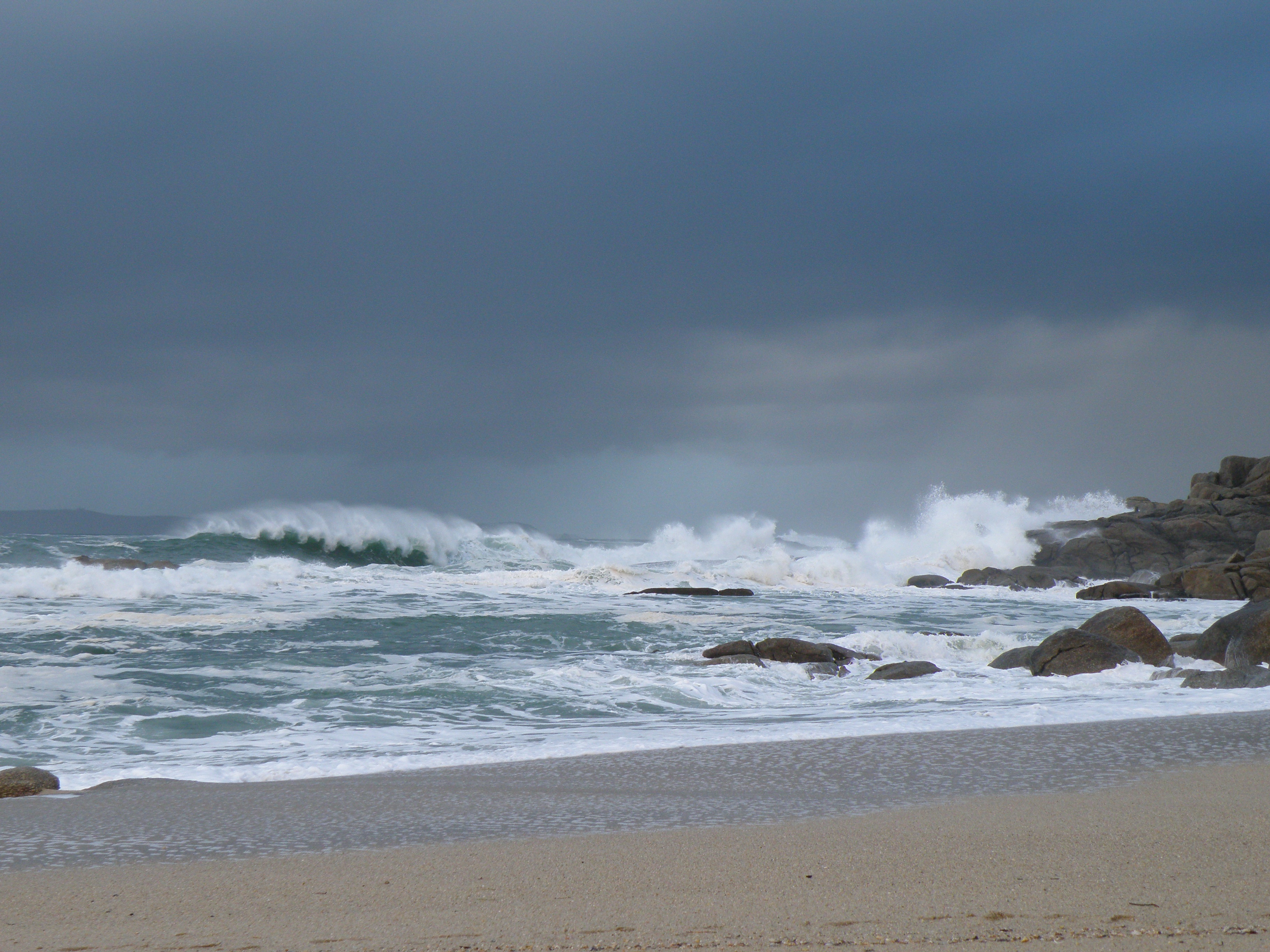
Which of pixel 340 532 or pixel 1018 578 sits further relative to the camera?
pixel 340 532

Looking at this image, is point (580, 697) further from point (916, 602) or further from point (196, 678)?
point (916, 602)

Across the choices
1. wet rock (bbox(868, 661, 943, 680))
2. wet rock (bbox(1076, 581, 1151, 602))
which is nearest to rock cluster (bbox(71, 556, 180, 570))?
wet rock (bbox(868, 661, 943, 680))

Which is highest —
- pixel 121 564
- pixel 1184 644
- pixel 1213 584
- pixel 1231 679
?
pixel 121 564

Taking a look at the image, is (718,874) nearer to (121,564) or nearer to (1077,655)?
(1077,655)

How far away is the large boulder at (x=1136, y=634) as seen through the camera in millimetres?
10422

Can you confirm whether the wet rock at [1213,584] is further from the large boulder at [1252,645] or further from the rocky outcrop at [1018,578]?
the large boulder at [1252,645]

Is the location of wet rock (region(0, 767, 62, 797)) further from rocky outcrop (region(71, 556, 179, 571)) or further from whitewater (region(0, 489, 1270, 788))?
rocky outcrop (region(71, 556, 179, 571))

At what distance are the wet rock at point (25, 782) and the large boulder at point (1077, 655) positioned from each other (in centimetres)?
864

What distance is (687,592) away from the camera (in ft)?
69.9

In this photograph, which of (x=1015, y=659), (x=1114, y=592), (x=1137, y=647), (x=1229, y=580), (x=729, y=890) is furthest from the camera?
(x=1114, y=592)

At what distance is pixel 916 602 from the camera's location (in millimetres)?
21250

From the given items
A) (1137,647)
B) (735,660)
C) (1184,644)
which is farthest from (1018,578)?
(735,660)

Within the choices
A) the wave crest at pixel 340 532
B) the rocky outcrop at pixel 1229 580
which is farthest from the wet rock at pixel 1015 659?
the wave crest at pixel 340 532

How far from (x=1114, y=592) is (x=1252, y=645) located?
42.7 ft
